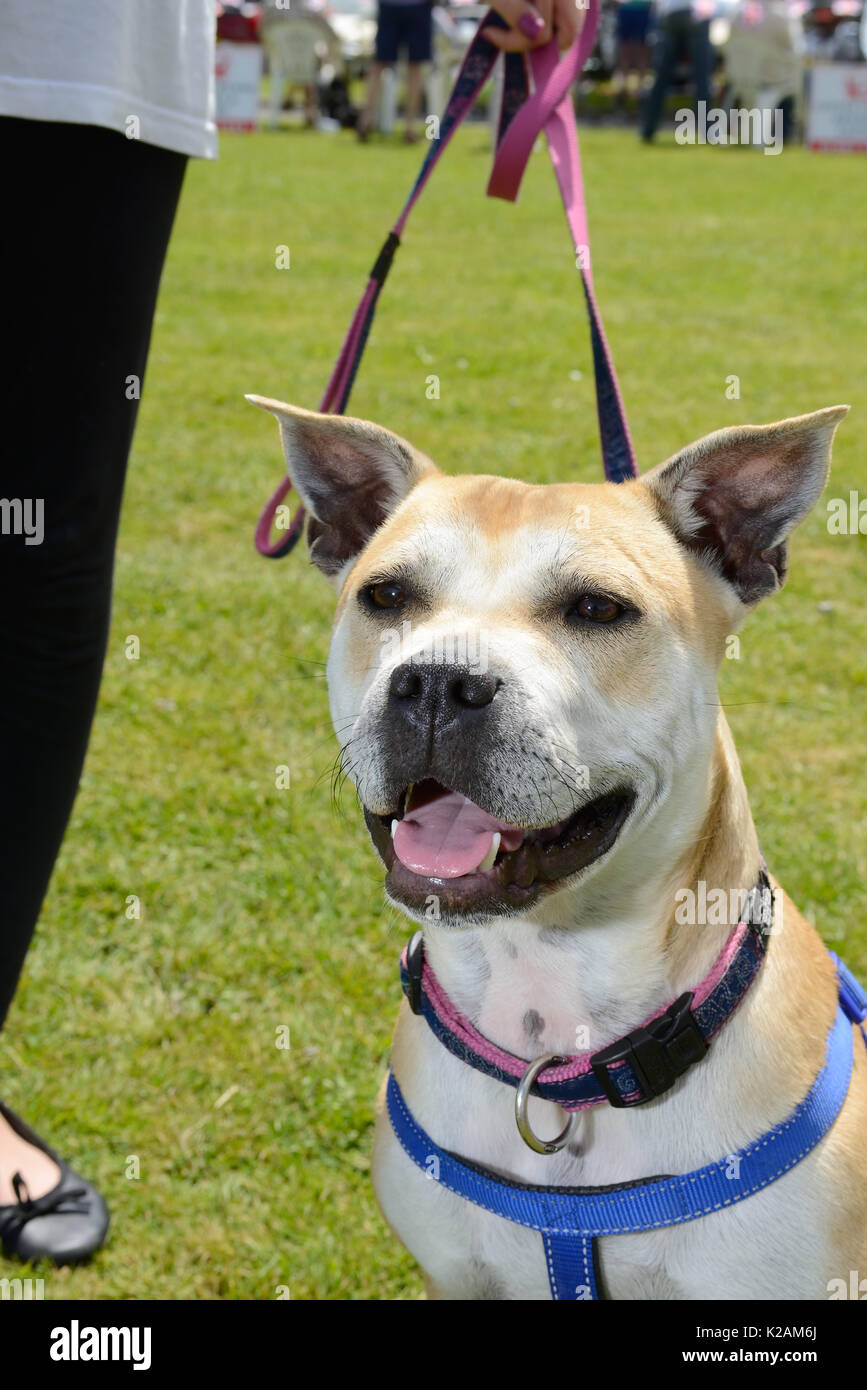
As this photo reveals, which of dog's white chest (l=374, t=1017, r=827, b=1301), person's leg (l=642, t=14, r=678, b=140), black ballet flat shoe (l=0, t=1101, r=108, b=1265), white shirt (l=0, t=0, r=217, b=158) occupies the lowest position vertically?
black ballet flat shoe (l=0, t=1101, r=108, b=1265)

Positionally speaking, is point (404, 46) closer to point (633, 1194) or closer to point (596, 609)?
point (596, 609)

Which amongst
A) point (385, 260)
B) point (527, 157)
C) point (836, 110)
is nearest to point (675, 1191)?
point (385, 260)

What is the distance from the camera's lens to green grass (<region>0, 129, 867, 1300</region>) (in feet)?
10.5

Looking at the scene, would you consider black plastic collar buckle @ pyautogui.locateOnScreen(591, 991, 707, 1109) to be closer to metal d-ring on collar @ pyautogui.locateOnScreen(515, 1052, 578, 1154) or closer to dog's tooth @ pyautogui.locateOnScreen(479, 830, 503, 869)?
metal d-ring on collar @ pyautogui.locateOnScreen(515, 1052, 578, 1154)

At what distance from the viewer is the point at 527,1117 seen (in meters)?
2.26

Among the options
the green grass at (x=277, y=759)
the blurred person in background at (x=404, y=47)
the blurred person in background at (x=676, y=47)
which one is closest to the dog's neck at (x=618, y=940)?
the green grass at (x=277, y=759)

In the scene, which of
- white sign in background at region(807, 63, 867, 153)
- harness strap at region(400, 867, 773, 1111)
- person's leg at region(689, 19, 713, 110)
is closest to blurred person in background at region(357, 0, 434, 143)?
person's leg at region(689, 19, 713, 110)

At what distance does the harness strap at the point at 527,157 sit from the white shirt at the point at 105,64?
19.4 inches

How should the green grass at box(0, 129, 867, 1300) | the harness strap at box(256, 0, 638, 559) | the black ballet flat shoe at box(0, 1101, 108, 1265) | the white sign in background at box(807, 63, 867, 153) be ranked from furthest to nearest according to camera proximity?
the white sign in background at box(807, 63, 867, 153) → the green grass at box(0, 129, 867, 1300) → the black ballet flat shoe at box(0, 1101, 108, 1265) → the harness strap at box(256, 0, 638, 559)

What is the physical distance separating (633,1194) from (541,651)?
91 cm

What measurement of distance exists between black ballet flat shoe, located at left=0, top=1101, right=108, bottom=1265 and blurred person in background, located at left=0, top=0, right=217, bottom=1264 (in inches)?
0.4

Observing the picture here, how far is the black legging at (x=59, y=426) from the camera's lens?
2.38 m

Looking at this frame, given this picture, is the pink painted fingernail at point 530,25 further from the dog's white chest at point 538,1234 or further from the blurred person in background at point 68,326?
the dog's white chest at point 538,1234
